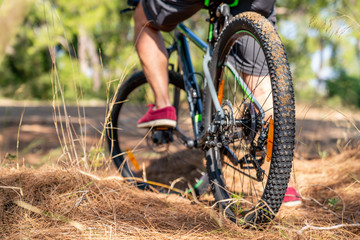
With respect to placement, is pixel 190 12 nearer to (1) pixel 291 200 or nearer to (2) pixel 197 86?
(2) pixel 197 86

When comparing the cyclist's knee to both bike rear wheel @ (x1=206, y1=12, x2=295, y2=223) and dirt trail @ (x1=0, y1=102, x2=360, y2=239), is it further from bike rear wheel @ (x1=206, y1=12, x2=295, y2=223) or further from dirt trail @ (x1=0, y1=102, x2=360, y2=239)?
dirt trail @ (x1=0, y1=102, x2=360, y2=239)

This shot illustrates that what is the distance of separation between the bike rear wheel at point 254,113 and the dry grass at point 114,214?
0.43 ft

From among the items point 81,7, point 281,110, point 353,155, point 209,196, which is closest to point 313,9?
point 81,7

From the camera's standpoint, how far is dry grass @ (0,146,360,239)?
115cm

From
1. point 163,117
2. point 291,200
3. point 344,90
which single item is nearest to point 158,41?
point 163,117

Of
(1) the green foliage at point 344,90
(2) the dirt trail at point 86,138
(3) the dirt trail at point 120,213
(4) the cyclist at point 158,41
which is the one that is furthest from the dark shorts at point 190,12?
(1) the green foliage at point 344,90

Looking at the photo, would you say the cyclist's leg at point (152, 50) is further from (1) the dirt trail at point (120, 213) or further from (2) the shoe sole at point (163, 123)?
(1) the dirt trail at point (120, 213)

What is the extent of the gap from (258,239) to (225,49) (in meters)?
0.87

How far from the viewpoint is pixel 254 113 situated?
1.41m

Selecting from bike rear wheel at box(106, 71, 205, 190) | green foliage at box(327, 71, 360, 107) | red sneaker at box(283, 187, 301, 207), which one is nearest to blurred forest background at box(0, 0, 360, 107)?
green foliage at box(327, 71, 360, 107)

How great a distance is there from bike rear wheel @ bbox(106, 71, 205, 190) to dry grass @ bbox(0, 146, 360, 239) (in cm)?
58

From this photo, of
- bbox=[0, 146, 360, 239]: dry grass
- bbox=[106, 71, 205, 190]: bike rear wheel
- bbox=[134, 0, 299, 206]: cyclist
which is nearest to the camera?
bbox=[0, 146, 360, 239]: dry grass

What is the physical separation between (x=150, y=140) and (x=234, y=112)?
3.38ft

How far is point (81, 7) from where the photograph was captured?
38.7 feet
